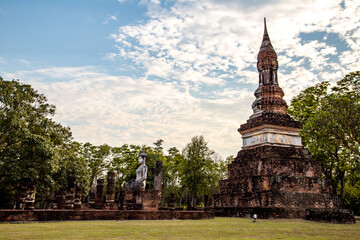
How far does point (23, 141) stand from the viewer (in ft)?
60.2

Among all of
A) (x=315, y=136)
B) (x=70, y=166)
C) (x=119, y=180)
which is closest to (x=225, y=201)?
(x=315, y=136)

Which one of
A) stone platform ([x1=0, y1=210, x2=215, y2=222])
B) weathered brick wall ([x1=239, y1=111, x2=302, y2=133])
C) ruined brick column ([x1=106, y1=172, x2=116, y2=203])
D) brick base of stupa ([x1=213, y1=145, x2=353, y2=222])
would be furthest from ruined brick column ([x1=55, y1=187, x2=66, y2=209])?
weathered brick wall ([x1=239, y1=111, x2=302, y2=133])

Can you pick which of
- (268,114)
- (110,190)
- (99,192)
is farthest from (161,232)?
(110,190)

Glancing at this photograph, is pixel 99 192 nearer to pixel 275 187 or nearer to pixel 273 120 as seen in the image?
pixel 275 187

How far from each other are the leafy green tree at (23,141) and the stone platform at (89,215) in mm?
7298

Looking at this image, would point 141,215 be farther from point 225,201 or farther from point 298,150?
point 298,150

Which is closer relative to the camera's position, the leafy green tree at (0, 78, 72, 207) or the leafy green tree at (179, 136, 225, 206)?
the leafy green tree at (0, 78, 72, 207)

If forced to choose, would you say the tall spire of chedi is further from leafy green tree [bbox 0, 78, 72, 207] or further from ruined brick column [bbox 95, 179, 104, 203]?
leafy green tree [bbox 0, 78, 72, 207]

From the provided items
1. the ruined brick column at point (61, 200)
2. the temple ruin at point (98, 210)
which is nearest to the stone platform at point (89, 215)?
the temple ruin at point (98, 210)

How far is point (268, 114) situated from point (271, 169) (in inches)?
149

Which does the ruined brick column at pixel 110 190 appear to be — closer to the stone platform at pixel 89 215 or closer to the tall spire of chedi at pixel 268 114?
the stone platform at pixel 89 215

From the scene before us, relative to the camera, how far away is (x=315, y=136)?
14.8 metres

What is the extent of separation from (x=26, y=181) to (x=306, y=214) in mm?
14380

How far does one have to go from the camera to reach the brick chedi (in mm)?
16125
